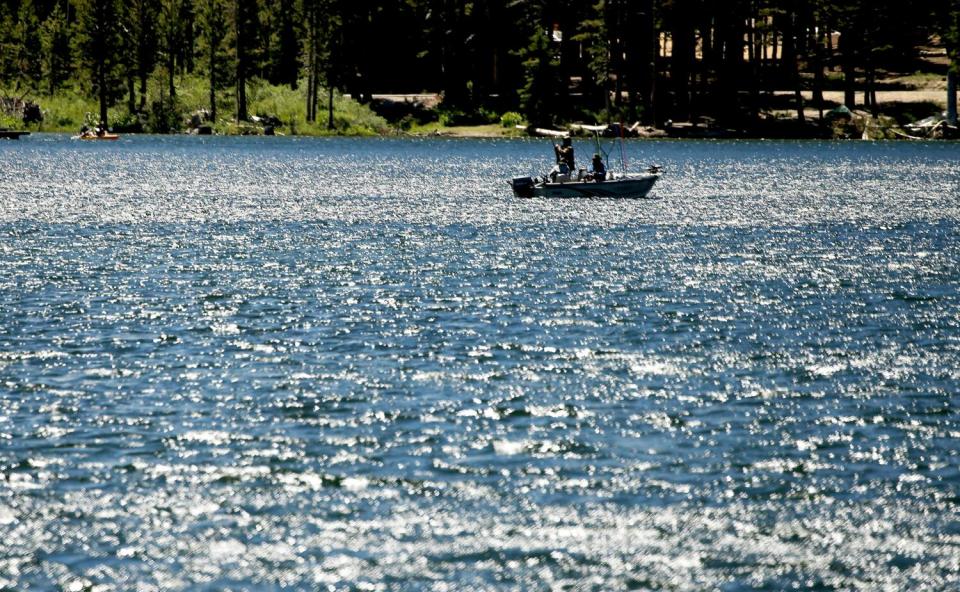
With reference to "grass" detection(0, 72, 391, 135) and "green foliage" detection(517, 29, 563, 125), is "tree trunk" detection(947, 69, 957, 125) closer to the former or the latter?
"green foliage" detection(517, 29, 563, 125)

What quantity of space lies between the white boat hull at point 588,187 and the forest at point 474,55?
6493 centimetres

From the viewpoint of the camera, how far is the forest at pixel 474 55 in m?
138

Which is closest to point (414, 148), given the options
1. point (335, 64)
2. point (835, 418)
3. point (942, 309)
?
point (335, 64)

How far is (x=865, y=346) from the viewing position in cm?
3014

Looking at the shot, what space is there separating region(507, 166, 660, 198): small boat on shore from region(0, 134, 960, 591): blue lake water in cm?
1646

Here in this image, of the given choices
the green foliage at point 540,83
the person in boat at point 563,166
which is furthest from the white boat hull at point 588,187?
the green foliage at point 540,83

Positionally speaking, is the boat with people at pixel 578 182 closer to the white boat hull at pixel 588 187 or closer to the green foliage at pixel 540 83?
the white boat hull at pixel 588 187

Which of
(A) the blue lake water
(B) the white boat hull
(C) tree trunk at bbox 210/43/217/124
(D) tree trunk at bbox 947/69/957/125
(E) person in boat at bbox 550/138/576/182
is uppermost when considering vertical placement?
(C) tree trunk at bbox 210/43/217/124

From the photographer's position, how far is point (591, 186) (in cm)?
7231

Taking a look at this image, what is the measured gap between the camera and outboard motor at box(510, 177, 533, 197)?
7125 cm

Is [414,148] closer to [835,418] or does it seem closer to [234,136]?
[234,136]

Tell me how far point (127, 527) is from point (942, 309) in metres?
25.1

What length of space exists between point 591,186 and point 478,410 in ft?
163

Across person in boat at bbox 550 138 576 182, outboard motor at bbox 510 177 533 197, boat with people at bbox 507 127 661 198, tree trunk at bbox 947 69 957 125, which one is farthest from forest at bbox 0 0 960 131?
outboard motor at bbox 510 177 533 197
